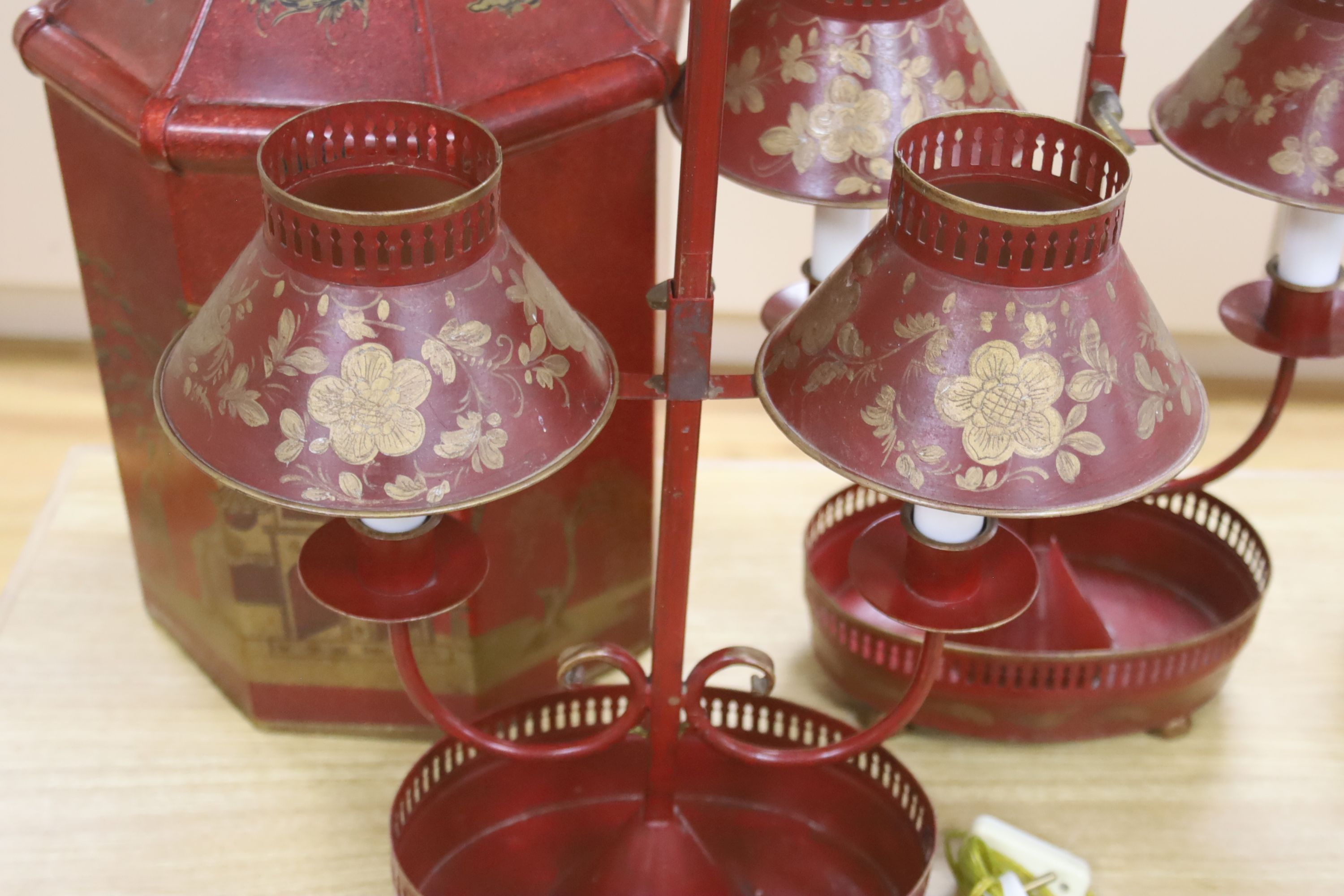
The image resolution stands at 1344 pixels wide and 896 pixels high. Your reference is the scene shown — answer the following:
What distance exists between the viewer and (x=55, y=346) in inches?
77.5

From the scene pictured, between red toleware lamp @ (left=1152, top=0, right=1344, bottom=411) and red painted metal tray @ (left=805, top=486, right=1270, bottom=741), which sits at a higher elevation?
red toleware lamp @ (left=1152, top=0, right=1344, bottom=411)

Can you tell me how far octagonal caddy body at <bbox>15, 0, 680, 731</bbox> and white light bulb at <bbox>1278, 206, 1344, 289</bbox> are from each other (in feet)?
1.51

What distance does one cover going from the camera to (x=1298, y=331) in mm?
1138

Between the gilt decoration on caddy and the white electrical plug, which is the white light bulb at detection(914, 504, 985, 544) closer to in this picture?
the gilt decoration on caddy

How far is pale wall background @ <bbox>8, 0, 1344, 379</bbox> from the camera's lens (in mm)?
1766

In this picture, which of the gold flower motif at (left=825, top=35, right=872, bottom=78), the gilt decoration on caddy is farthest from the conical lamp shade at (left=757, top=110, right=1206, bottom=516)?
the gold flower motif at (left=825, top=35, right=872, bottom=78)

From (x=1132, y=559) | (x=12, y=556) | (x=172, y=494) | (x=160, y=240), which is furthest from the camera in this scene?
(x=12, y=556)

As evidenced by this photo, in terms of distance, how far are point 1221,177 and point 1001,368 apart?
0.36 metres

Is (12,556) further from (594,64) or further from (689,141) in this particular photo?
(689,141)

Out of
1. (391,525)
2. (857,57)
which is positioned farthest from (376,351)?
(857,57)

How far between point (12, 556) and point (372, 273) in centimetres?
97

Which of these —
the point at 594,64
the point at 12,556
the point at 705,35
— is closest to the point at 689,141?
the point at 705,35

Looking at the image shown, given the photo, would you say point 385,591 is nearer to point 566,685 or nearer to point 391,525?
point 391,525

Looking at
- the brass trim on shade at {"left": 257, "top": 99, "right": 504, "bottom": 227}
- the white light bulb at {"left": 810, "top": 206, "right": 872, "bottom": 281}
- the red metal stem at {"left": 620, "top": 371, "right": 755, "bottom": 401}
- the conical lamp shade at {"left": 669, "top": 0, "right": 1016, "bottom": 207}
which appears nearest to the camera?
the brass trim on shade at {"left": 257, "top": 99, "right": 504, "bottom": 227}
